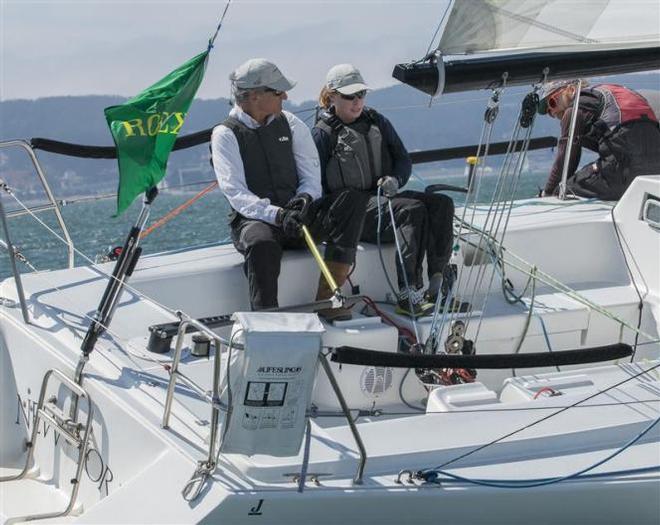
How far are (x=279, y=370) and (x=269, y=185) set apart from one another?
1775 millimetres

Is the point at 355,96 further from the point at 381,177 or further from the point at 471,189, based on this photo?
the point at 471,189

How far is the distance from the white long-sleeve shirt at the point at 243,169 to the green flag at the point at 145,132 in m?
0.83

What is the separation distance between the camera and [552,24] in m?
4.17

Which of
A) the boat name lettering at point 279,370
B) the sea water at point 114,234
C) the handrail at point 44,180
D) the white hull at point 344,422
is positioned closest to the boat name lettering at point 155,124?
the white hull at point 344,422

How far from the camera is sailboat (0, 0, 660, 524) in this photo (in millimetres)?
3109

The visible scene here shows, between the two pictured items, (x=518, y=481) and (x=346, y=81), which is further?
(x=346, y=81)

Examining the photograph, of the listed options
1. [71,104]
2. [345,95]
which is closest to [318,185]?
[345,95]

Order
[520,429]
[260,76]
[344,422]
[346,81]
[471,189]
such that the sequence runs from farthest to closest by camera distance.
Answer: [346,81] → [260,76] → [471,189] → [344,422] → [520,429]

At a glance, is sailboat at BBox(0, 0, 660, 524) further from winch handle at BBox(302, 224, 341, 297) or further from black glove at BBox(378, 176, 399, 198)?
black glove at BBox(378, 176, 399, 198)

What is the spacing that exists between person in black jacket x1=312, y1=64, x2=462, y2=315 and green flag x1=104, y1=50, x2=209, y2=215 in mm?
1192

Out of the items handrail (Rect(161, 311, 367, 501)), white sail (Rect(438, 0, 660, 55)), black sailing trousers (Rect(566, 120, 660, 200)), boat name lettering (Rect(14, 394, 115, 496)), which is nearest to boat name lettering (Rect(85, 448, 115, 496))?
boat name lettering (Rect(14, 394, 115, 496))

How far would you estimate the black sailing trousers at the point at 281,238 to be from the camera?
170 inches

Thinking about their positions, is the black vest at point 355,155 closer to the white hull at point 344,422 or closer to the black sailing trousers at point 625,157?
the white hull at point 344,422

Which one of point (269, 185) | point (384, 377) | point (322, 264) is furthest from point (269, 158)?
point (384, 377)
